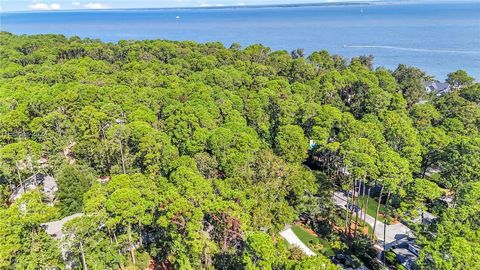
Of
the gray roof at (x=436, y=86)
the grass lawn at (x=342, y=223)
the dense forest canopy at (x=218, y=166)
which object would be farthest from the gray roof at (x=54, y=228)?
→ the gray roof at (x=436, y=86)

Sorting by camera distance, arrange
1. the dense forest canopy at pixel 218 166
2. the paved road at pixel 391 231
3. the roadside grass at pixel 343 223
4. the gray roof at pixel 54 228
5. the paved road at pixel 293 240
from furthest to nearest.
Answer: the roadside grass at pixel 343 223, the paved road at pixel 391 231, the paved road at pixel 293 240, the gray roof at pixel 54 228, the dense forest canopy at pixel 218 166

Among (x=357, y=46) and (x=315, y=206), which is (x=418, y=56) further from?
(x=315, y=206)

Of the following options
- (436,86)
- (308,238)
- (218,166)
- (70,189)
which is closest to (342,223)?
(308,238)

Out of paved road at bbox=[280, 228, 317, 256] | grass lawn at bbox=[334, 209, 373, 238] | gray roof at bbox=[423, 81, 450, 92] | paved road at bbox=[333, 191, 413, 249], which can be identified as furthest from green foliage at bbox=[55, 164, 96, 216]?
gray roof at bbox=[423, 81, 450, 92]

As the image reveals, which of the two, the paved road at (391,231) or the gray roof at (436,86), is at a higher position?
the gray roof at (436,86)

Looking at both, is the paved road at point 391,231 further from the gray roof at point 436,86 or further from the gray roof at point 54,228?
the gray roof at point 436,86

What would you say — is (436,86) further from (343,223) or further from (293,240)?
(293,240)

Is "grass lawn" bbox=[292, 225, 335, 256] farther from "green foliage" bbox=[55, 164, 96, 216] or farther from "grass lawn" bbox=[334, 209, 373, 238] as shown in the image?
"green foliage" bbox=[55, 164, 96, 216]

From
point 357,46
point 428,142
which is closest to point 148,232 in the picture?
point 428,142
